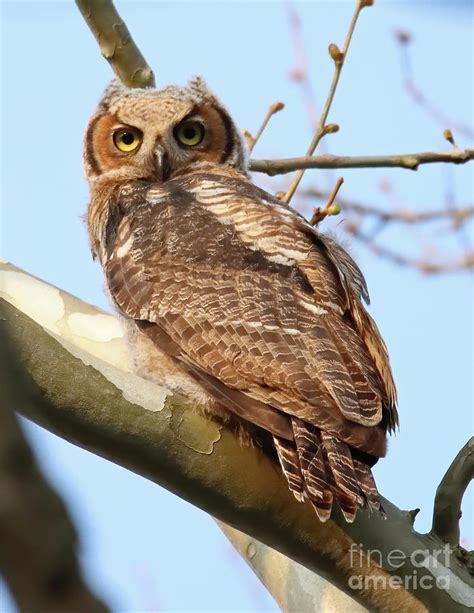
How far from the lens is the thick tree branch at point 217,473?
91.7 inches

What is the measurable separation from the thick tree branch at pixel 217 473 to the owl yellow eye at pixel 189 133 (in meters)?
2.48

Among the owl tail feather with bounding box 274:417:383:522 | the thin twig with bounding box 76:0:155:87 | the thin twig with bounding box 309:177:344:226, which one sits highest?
the thin twig with bounding box 76:0:155:87

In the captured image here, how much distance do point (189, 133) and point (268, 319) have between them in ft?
7.42

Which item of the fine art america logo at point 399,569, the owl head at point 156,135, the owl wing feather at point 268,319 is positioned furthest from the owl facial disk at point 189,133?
the fine art america logo at point 399,569

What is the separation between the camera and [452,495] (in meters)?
2.94

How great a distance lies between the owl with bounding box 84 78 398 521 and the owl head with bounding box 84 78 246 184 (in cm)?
37

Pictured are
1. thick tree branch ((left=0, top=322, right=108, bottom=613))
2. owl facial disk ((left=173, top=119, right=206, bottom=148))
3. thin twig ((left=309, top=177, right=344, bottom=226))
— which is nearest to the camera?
thick tree branch ((left=0, top=322, right=108, bottom=613))

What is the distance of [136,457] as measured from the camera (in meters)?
2.42

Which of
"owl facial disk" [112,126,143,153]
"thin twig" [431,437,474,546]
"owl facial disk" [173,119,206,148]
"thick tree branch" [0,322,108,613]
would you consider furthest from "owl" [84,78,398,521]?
"thick tree branch" [0,322,108,613]

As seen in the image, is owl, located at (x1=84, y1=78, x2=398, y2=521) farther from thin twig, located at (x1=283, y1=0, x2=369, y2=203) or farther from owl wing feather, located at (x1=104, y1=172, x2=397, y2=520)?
thin twig, located at (x1=283, y1=0, x2=369, y2=203)

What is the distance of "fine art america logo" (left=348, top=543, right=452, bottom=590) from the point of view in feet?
9.02

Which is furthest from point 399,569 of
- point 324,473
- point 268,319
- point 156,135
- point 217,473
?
point 156,135

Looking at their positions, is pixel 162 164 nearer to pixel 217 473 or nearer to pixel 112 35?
pixel 112 35

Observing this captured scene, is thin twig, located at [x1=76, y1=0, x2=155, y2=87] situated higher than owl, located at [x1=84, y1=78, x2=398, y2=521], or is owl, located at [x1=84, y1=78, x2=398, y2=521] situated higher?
thin twig, located at [x1=76, y1=0, x2=155, y2=87]
